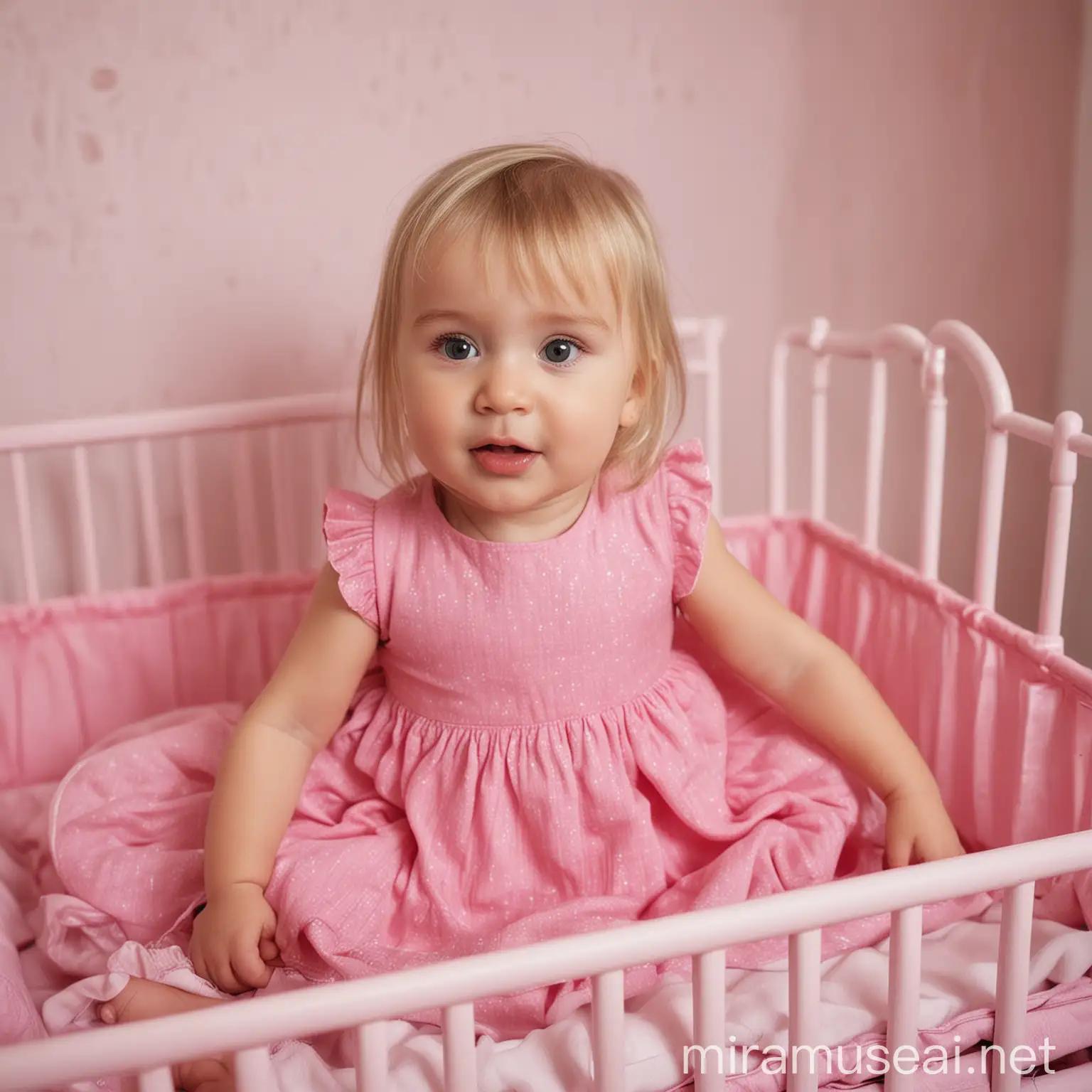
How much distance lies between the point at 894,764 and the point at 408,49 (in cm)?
98

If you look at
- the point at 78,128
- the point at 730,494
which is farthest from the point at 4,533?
the point at 730,494

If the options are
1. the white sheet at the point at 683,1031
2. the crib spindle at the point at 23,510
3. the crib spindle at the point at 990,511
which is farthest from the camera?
the crib spindle at the point at 23,510

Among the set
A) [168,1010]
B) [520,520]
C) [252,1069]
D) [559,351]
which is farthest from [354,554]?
[252,1069]

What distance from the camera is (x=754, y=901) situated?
0.61 meters

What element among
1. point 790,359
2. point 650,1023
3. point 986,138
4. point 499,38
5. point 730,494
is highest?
point 499,38

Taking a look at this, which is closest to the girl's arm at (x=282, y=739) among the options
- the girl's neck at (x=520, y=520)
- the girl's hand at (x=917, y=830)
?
the girl's neck at (x=520, y=520)

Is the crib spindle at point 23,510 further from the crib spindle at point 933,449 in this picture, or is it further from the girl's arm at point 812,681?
the crib spindle at point 933,449

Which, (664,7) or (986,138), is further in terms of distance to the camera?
(986,138)

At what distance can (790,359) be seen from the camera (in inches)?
63.7

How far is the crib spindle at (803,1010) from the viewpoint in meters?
0.64

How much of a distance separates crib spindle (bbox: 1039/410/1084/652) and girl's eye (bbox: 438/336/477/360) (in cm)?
49

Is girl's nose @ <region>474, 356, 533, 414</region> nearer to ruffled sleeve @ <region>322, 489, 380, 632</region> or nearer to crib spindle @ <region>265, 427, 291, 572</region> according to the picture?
ruffled sleeve @ <region>322, 489, 380, 632</region>

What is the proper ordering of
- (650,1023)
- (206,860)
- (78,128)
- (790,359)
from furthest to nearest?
(790,359), (78,128), (206,860), (650,1023)

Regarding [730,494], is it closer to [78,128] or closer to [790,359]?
[790,359]
